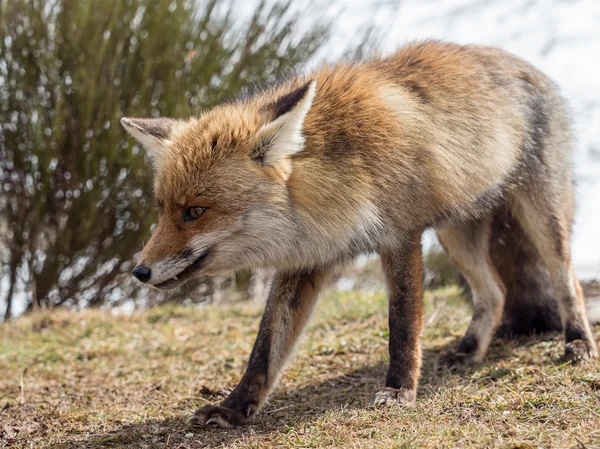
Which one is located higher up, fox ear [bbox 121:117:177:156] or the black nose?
fox ear [bbox 121:117:177:156]

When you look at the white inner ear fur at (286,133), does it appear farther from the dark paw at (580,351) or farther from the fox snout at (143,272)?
the dark paw at (580,351)

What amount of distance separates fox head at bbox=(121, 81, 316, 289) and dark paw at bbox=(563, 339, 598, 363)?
7.27ft

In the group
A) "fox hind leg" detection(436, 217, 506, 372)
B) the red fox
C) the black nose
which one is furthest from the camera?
"fox hind leg" detection(436, 217, 506, 372)

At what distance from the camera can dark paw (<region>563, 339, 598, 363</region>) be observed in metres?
4.58

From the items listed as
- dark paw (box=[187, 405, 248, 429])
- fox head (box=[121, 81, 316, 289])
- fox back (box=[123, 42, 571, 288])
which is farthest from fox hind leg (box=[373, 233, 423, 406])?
dark paw (box=[187, 405, 248, 429])

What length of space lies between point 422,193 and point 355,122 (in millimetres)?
612

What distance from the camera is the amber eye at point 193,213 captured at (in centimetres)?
366

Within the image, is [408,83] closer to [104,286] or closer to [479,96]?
[479,96]

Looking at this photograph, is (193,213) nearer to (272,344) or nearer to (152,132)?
(152,132)

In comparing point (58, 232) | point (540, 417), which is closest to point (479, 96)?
point (540, 417)

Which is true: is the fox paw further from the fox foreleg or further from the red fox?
the fox foreleg

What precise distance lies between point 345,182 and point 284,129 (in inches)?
19.3

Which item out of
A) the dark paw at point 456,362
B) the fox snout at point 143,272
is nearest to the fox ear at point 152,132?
the fox snout at point 143,272

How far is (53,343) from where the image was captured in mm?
6738
